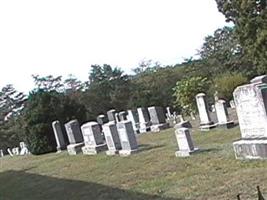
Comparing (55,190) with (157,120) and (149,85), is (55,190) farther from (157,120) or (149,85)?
(149,85)

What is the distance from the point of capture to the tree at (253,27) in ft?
113

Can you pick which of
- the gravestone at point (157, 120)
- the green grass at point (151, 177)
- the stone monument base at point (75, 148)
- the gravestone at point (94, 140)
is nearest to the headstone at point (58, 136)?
the stone monument base at point (75, 148)

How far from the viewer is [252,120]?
11.2 m

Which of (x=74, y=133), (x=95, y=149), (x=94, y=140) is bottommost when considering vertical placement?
(x=95, y=149)

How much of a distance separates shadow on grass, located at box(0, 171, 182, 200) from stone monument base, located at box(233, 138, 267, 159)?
8.03 feet

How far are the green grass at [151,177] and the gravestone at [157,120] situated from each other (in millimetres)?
6826

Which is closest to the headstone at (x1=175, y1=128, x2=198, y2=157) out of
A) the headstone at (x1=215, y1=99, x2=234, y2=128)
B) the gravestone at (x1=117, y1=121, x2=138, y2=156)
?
the gravestone at (x1=117, y1=121, x2=138, y2=156)

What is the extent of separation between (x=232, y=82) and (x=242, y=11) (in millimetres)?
5079

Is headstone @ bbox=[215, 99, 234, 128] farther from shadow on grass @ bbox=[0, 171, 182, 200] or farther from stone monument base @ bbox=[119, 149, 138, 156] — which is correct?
shadow on grass @ bbox=[0, 171, 182, 200]

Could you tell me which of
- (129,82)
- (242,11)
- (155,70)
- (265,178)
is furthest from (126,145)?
(155,70)

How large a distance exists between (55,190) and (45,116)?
50.9ft

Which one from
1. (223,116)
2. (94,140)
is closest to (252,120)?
(223,116)

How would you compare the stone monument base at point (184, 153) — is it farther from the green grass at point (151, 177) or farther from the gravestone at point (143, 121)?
the gravestone at point (143, 121)

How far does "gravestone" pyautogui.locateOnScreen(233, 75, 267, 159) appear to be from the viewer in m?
10.8
